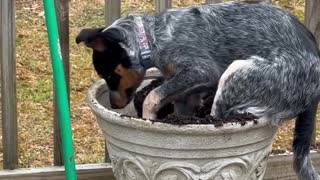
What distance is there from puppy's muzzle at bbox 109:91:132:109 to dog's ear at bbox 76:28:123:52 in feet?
0.62

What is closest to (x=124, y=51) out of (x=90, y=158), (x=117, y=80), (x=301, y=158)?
(x=117, y=80)

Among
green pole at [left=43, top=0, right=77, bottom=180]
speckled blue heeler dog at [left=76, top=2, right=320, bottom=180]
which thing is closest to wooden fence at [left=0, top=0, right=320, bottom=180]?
speckled blue heeler dog at [left=76, top=2, right=320, bottom=180]

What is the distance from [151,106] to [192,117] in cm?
17

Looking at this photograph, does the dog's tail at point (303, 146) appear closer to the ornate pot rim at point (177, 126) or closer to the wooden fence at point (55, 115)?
the ornate pot rim at point (177, 126)

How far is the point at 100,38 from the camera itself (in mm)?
2799

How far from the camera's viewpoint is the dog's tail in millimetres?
2889

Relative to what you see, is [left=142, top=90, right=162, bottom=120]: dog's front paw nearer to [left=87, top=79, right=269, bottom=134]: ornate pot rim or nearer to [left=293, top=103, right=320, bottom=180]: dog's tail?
[left=87, top=79, right=269, bottom=134]: ornate pot rim

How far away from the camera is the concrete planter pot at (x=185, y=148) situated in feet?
8.47

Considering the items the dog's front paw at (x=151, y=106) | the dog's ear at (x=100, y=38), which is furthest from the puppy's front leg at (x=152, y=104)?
the dog's ear at (x=100, y=38)

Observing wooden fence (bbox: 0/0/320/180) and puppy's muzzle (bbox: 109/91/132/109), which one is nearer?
puppy's muzzle (bbox: 109/91/132/109)

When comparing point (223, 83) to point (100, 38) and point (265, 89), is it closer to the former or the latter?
point (265, 89)

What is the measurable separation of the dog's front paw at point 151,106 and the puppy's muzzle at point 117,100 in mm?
144

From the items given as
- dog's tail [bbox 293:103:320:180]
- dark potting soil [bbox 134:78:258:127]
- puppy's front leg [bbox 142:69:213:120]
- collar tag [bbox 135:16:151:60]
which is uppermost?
collar tag [bbox 135:16:151:60]

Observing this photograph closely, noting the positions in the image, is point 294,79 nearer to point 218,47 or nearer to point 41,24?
point 218,47
